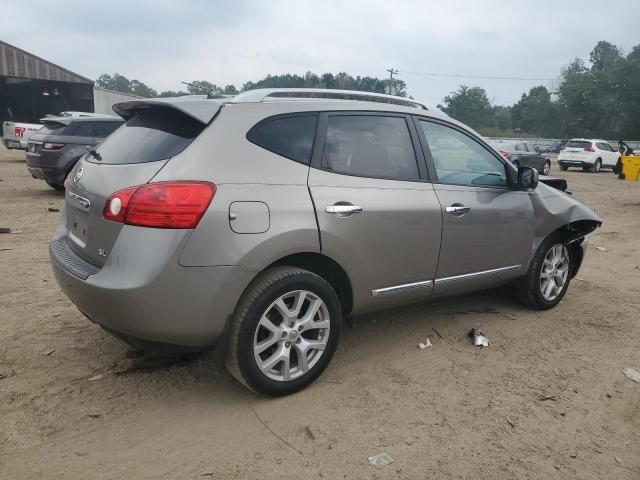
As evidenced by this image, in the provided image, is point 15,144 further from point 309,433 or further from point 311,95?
point 309,433

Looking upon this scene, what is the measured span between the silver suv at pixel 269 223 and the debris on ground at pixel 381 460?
695mm

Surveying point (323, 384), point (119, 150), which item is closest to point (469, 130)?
point (323, 384)

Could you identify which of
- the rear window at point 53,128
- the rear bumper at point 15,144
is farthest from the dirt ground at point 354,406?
the rear bumper at point 15,144

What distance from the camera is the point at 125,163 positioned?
2.97m

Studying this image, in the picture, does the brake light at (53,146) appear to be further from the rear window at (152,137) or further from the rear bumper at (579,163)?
the rear bumper at (579,163)

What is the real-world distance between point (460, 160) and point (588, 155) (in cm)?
2437

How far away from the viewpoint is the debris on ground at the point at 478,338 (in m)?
3.97

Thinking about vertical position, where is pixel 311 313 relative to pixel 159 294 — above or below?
below

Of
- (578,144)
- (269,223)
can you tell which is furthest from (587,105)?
(269,223)

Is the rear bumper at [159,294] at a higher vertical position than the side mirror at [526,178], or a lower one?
lower

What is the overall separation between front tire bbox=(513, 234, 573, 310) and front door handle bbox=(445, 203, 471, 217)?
1113 mm

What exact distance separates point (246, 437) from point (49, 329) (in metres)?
2.08

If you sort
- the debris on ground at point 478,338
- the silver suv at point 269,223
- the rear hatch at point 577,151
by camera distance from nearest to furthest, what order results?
the silver suv at point 269,223 → the debris on ground at point 478,338 → the rear hatch at point 577,151

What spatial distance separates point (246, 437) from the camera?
8.98ft
